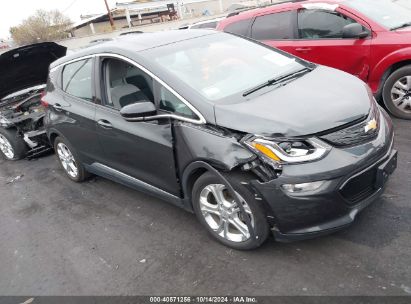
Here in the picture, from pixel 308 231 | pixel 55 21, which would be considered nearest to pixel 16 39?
pixel 55 21

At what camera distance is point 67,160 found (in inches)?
209

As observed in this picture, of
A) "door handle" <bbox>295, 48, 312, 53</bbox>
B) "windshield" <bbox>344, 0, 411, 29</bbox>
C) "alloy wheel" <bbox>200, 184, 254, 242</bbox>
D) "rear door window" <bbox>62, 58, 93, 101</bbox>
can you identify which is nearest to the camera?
"alloy wheel" <bbox>200, 184, 254, 242</bbox>

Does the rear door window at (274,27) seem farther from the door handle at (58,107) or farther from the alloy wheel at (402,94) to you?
the door handle at (58,107)

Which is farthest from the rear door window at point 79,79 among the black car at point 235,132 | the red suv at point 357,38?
the red suv at point 357,38

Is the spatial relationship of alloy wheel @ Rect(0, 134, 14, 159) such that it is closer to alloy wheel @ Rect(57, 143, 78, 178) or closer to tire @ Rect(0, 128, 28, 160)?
tire @ Rect(0, 128, 28, 160)

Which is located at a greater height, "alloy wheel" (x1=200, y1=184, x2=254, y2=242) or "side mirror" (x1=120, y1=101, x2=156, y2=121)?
"side mirror" (x1=120, y1=101, x2=156, y2=121)

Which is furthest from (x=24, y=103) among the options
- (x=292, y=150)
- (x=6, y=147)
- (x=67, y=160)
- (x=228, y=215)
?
(x=292, y=150)

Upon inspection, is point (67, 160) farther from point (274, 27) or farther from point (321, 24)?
point (321, 24)

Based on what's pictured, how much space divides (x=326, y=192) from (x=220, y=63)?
5.43 ft

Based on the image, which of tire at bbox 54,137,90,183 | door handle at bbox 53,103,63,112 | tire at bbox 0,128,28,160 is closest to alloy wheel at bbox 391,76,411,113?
tire at bbox 54,137,90,183

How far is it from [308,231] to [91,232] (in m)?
2.24

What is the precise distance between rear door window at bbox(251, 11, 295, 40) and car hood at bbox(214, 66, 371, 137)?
2.96 meters

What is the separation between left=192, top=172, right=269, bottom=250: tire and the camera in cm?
289

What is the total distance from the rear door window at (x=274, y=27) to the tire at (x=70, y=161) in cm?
347
